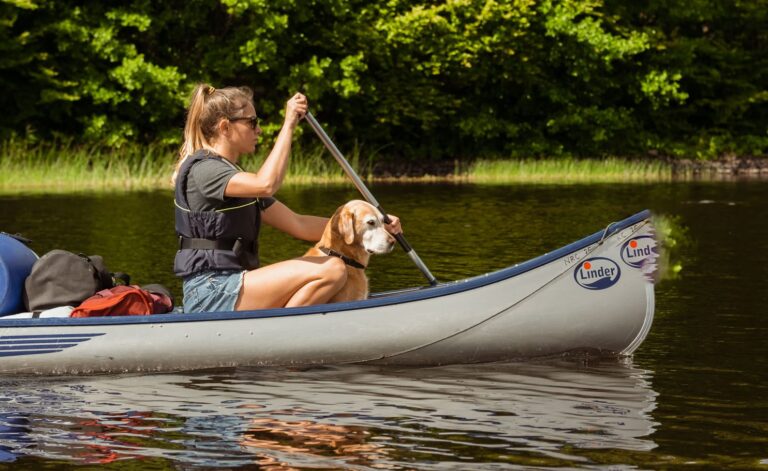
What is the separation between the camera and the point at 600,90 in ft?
110

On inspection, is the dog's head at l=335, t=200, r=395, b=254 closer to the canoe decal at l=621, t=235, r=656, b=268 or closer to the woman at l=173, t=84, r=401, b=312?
the woman at l=173, t=84, r=401, b=312

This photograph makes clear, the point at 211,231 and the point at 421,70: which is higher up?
the point at 421,70

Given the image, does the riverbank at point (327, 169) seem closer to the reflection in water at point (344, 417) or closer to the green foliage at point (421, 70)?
the green foliage at point (421, 70)

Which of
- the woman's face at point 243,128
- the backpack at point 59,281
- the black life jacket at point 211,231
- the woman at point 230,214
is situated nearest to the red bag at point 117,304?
the backpack at point 59,281

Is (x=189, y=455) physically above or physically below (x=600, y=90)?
below

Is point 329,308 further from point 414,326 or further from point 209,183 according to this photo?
point 209,183

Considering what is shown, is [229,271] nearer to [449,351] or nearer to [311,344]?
[311,344]

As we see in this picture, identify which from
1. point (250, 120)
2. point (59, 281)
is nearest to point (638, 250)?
point (250, 120)

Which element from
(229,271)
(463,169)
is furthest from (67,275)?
(463,169)

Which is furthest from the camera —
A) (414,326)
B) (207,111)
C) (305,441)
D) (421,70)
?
(421,70)

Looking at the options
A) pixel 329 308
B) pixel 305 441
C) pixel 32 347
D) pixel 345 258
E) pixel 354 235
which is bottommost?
pixel 305 441

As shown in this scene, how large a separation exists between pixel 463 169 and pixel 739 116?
754cm

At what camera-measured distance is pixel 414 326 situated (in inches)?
294

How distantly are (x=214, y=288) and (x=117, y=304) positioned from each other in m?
0.58
